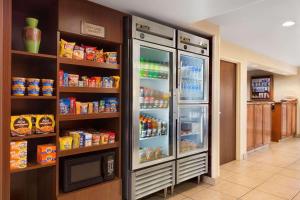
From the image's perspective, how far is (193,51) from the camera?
9.11 ft

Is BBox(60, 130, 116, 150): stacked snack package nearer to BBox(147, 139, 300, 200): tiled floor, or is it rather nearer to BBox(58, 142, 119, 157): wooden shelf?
BBox(58, 142, 119, 157): wooden shelf

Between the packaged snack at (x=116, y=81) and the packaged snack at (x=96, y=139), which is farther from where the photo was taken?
the packaged snack at (x=116, y=81)

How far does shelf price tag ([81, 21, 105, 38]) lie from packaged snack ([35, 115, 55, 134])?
31.5 inches

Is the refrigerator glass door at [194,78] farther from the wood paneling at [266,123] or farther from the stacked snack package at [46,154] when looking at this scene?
the wood paneling at [266,123]

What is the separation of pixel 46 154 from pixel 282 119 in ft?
20.7

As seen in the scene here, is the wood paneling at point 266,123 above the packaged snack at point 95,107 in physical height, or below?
below

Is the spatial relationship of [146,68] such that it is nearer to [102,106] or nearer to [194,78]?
[102,106]

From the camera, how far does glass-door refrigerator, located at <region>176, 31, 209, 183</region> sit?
2.67 meters

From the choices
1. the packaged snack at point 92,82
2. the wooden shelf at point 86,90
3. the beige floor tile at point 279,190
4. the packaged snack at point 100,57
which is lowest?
the beige floor tile at point 279,190

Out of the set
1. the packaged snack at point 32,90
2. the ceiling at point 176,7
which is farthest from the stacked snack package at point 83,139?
the ceiling at point 176,7

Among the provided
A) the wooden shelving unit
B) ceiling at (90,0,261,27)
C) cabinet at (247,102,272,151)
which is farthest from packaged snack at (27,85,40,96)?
cabinet at (247,102,272,151)

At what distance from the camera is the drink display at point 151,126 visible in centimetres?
246

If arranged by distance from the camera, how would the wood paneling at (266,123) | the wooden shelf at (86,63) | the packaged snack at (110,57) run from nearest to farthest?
the wooden shelf at (86,63) < the packaged snack at (110,57) < the wood paneling at (266,123)

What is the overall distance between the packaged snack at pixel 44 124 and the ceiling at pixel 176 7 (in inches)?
45.1
